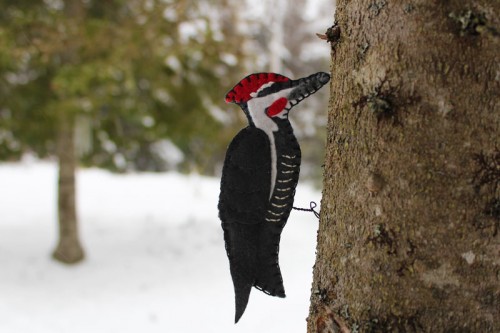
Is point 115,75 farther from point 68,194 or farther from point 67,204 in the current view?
point 67,204

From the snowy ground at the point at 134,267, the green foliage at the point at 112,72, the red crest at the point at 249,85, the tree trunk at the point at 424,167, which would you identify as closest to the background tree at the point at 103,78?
the green foliage at the point at 112,72

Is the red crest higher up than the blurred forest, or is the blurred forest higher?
the blurred forest

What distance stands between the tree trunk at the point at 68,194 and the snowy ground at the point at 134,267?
200 mm

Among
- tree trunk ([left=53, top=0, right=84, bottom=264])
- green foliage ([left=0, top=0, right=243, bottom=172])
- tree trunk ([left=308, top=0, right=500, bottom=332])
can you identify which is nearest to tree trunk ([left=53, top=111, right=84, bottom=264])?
tree trunk ([left=53, top=0, right=84, bottom=264])

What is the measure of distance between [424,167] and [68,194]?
6265 mm

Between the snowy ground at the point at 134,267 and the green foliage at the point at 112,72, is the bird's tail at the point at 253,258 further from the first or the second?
the green foliage at the point at 112,72

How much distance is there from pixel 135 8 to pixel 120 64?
1.56m

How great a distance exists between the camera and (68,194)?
21.5 feet

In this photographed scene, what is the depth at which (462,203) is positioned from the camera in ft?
3.16

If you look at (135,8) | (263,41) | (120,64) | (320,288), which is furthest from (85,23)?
(263,41)

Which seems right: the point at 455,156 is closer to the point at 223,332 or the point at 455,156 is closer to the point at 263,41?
the point at 223,332

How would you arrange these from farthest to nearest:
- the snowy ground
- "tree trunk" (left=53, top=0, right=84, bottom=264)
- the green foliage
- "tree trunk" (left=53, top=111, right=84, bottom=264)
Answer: "tree trunk" (left=53, top=111, right=84, bottom=264)
"tree trunk" (left=53, top=0, right=84, bottom=264)
the green foliage
the snowy ground

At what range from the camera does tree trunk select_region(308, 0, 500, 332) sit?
3.10 ft

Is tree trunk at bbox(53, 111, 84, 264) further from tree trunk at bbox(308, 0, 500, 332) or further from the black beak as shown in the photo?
tree trunk at bbox(308, 0, 500, 332)
